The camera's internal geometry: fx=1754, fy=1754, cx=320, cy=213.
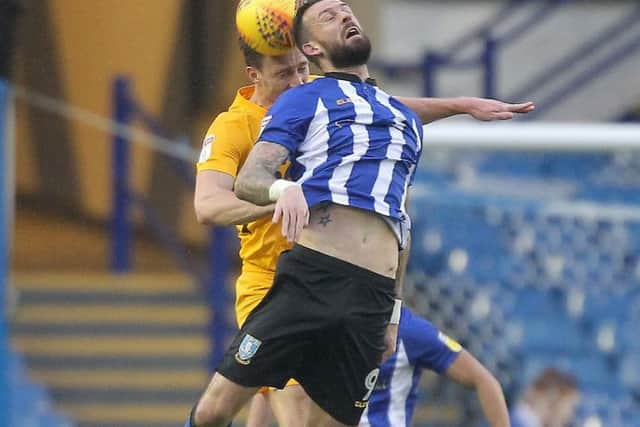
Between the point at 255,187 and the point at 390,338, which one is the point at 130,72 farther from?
the point at 255,187

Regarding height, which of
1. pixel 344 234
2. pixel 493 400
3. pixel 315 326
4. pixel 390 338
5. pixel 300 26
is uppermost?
pixel 300 26

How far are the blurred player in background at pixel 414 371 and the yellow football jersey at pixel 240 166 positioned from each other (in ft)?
2.31

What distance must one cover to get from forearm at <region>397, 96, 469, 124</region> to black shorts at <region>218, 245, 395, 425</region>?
2.10 feet

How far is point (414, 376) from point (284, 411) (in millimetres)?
717

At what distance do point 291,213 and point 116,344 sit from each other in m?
6.27

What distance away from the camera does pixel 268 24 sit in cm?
514

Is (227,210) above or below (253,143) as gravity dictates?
below

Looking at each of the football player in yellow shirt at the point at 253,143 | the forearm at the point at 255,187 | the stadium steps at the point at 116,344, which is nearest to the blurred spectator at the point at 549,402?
the stadium steps at the point at 116,344

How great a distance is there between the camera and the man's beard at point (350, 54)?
494 cm

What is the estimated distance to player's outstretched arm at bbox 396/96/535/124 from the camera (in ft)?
17.2

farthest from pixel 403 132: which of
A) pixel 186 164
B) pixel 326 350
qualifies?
pixel 186 164

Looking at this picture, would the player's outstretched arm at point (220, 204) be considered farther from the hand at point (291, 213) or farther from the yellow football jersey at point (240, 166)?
the hand at point (291, 213)

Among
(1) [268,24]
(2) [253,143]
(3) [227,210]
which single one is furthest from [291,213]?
(1) [268,24]

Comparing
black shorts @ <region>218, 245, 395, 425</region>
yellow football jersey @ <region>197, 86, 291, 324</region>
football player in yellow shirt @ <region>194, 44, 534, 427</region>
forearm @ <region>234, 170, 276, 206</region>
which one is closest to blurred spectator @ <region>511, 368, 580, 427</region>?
football player in yellow shirt @ <region>194, 44, 534, 427</region>
